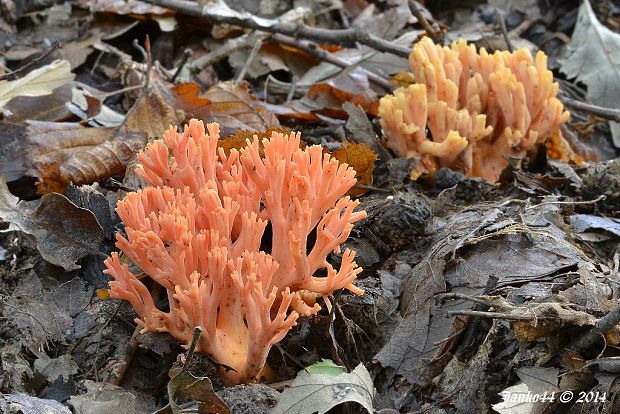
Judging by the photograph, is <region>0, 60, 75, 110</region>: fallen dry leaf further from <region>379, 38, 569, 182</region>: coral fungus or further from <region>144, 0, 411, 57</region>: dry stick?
<region>379, 38, 569, 182</region>: coral fungus

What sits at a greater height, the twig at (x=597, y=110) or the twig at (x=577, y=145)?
the twig at (x=597, y=110)

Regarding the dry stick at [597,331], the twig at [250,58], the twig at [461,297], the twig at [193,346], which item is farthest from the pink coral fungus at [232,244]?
the twig at [250,58]

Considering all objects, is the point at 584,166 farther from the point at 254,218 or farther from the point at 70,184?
the point at 70,184

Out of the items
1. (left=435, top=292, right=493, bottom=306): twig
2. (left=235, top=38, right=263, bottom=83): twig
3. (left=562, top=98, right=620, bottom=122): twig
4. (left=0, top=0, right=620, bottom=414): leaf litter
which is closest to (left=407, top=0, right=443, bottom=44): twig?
(left=0, top=0, right=620, bottom=414): leaf litter

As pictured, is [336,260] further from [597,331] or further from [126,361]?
[597,331]

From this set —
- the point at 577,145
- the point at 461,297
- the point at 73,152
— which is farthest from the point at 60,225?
the point at 577,145

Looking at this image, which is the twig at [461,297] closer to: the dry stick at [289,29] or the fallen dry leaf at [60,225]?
the fallen dry leaf at [60,225]

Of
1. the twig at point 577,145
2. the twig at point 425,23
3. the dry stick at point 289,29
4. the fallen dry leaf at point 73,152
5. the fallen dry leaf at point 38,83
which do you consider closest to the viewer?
the fallen dry leaf at point 73,152
